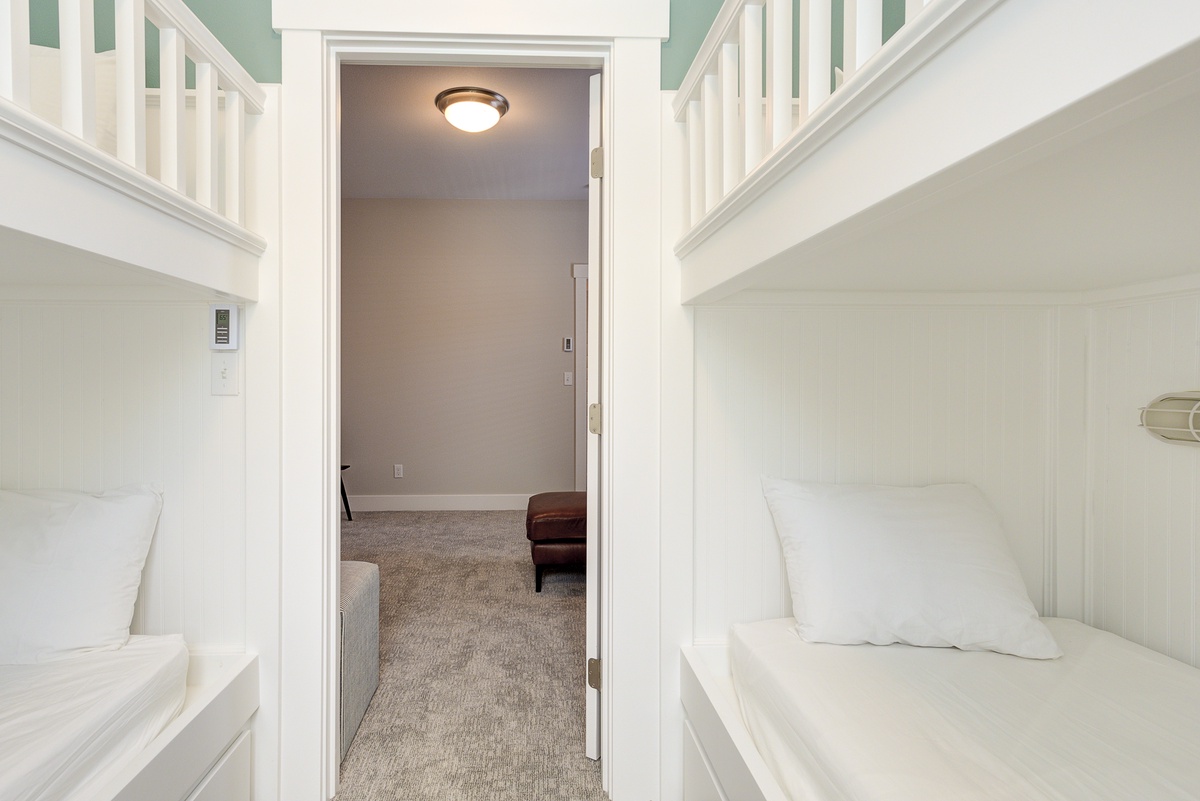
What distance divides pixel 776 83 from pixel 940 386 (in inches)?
41.9

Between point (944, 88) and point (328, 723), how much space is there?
6.11 ft

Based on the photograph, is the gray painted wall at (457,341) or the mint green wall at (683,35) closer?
the mint green wall at (683,35)

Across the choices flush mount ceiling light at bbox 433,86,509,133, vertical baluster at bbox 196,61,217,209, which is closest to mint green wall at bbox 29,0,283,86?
vertical baluster at bbox 196,61,217,209

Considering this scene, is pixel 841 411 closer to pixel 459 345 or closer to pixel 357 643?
pixel 357 643

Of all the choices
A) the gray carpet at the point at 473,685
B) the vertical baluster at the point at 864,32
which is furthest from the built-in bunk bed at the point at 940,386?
the gray carpet at the point at 473,685

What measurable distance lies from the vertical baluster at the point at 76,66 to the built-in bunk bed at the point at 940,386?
1030 mm

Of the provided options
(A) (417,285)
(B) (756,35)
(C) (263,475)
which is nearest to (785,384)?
(B) (756,35)

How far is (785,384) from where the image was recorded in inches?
68.2

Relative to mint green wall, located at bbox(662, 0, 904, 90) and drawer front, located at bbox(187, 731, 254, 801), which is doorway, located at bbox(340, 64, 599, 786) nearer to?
mint green wall, located at bbox(662, 0, 904, 90)

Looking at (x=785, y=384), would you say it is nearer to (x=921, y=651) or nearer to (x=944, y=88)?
(x=921, y=651)

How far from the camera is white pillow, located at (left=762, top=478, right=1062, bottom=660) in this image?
1442 mm

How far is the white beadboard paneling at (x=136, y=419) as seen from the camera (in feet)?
5.38

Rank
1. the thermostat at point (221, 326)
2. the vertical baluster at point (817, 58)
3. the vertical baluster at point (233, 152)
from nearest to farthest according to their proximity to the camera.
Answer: the vertical baluster at point (817, 58)
the vertical baluster at point (233, 152)
the thermostat at point (221, 326)

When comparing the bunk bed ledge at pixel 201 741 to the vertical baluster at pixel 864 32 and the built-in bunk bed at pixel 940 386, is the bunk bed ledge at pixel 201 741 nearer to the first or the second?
the built-in bunk bed at pixel 940 386
